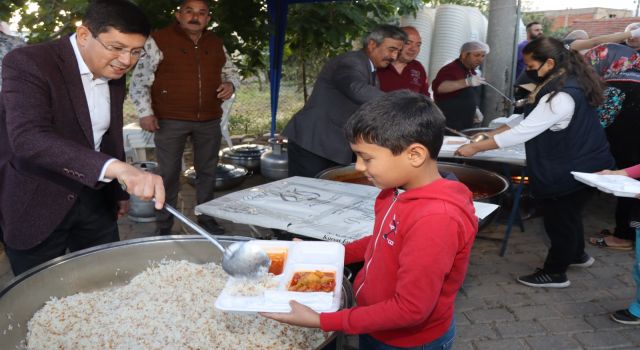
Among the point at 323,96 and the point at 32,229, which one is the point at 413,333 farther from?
the point at 323,96

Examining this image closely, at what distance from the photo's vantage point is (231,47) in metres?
4.59

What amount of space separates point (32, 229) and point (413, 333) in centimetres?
135

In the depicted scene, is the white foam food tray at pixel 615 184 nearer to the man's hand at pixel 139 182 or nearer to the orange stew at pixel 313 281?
the orange stew at pixel 313 281

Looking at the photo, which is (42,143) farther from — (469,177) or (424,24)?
(424,24)

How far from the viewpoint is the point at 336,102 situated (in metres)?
3.25

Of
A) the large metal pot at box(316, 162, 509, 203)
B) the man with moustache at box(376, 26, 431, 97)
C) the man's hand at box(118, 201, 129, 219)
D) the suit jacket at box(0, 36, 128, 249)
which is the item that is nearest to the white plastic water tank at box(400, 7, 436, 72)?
the man with moustache at box(376, 26, 431, 97)

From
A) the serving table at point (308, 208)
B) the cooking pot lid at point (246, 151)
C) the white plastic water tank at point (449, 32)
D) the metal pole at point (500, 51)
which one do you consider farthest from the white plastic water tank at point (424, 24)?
the serving table at point (308, 208)

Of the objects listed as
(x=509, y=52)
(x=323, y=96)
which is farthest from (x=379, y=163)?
(x=509, y=52)

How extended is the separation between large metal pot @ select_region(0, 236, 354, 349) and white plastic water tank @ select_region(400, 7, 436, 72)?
22.2 feet

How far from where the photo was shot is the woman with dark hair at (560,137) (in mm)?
2676

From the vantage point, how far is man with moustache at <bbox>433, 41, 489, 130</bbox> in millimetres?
4816

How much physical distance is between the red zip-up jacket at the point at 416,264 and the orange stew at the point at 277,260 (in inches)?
12.2

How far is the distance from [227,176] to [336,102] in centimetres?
218

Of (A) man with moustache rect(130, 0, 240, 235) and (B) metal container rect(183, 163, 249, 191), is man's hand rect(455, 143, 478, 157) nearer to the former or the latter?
(A) man with moustache rect(130, 0, 240, 235)
